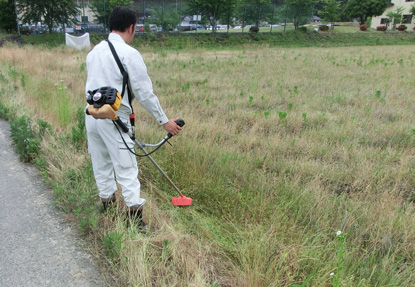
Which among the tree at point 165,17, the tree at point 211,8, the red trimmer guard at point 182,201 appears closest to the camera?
the red trimmer guard at point 182,201

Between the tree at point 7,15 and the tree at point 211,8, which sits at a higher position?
the tree at point 211,8

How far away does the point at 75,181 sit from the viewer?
3791mm

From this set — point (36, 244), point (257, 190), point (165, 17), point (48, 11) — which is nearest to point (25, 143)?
point (36, 244)

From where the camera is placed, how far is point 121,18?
2.83 metres

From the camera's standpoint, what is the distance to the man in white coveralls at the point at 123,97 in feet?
8.97

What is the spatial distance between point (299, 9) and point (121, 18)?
4558cm

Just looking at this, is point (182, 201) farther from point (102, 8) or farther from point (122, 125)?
point (102, 8)

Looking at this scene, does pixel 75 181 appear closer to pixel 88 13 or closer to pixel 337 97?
pixel 337 97

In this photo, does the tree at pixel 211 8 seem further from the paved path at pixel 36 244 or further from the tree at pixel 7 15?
the paved path at pixel 36 244

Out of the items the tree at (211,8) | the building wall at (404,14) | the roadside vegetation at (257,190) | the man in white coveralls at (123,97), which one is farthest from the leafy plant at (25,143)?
the building wall at (404,14)

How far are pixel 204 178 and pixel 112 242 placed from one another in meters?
1.53

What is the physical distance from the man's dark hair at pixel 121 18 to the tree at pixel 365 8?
63084 millimetres

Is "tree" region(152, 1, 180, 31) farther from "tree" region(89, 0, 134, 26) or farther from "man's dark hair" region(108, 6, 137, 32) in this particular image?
"man's dark hair" region(108, 6, 137, 32)

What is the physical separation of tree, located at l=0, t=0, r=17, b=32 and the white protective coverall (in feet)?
112
